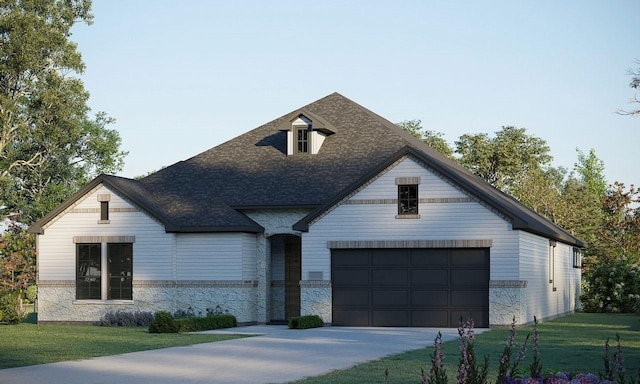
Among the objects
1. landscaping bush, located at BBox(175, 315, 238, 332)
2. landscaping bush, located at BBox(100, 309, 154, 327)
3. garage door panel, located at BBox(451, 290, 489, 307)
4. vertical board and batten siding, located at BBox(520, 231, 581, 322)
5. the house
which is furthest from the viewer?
landscaping bush, located at BBox(100, 309, 154, 327)

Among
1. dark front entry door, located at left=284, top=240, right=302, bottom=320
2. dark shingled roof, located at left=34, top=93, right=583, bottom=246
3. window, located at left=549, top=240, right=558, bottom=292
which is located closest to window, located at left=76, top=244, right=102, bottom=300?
dark shingled roof, located at left=34, top=93, right=583, bottom=246

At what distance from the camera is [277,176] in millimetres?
36000

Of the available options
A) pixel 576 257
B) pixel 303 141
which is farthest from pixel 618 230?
pixel 303 141

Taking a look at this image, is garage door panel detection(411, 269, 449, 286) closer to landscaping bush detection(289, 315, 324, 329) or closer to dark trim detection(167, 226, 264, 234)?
landscaping bush detection(289, 315, 324, 329)

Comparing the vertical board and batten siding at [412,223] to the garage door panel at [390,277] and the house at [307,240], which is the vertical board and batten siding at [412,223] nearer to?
the house at [307,240]

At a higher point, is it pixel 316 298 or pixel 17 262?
pixel 17 262

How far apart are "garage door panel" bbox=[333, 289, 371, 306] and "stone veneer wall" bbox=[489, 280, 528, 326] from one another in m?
4.20

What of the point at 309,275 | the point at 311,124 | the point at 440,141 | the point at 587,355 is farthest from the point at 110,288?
the point at 440,141

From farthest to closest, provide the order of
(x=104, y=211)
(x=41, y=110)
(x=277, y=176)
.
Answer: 1. (x=41, y=110)
2. (x=277, y=176)
3. (x=104, y=211)

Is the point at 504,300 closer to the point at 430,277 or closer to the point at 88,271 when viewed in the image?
the point at 430,277

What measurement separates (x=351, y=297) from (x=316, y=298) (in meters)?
1.23

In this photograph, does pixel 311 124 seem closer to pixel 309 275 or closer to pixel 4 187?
pixel 309 275

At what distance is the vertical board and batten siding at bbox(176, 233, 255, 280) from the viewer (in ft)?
111

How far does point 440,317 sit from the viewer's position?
31375mm
